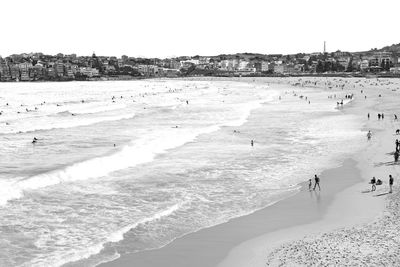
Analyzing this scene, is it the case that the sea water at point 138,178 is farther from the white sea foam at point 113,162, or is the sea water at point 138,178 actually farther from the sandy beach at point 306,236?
the sandy beach at point 306,236

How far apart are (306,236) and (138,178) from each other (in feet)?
34.8

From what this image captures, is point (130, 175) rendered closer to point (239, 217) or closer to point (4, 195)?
point (4, 195)

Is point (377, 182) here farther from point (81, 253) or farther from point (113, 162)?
point (113, 162)

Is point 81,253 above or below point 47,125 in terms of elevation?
below

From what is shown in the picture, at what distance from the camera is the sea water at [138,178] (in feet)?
49.9

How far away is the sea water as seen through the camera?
49.9 ft

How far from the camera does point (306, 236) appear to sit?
48.2 feet

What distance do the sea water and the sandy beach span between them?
2.46 feet

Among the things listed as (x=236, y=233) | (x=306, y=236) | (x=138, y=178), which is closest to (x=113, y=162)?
(x=138, y=178)

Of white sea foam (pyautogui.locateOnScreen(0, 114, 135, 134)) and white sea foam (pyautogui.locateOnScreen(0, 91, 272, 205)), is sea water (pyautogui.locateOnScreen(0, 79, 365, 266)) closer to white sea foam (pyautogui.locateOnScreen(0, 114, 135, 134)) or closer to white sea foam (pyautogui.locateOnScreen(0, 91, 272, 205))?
white sea foam (pyautogui.locateOnScreen(0, 91, 272, 205))

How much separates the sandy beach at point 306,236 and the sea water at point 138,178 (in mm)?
749

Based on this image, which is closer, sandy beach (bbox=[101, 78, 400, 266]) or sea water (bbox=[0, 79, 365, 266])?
sandy beach (bbox=[101, 78, 400, 266])

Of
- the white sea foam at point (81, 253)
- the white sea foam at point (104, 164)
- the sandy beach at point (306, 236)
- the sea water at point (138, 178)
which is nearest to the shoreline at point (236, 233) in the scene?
the sandy beach at point (306, 236)

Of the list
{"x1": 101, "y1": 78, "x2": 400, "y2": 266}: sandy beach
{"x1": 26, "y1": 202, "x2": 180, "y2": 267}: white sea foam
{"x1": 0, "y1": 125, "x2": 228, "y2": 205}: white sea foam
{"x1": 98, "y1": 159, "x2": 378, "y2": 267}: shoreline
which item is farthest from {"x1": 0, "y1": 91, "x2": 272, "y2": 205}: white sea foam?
{"x1": 101, "y1": 78, "x2": 400, "y2": 266}: sandy beach
